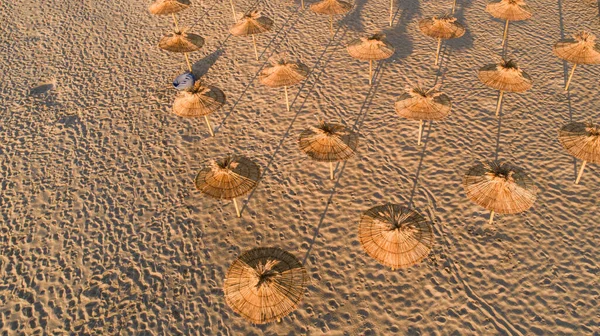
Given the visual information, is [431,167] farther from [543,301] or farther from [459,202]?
[543,301]

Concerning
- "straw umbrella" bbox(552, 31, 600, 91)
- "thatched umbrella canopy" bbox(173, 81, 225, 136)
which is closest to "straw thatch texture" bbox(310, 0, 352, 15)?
"thatched umbrella canopy" bbox(173, 81, 225, 136)

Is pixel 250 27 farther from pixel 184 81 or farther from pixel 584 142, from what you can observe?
pixel 584 142

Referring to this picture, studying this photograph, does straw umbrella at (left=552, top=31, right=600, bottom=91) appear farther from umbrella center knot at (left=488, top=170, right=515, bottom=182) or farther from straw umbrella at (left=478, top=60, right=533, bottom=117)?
umbrella center knot at (left=488, top=170, right=515, bottom=182)

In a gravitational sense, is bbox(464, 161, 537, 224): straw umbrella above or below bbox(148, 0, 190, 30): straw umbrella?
below

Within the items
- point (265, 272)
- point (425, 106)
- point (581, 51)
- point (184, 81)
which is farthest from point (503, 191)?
point (184, 81)

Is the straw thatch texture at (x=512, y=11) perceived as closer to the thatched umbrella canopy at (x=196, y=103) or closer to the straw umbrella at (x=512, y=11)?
the straw umbrella at (x=512, y=11)

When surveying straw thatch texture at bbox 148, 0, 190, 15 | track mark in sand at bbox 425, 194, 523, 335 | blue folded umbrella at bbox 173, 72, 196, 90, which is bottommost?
track mark in sand at bbox 425, 194, 523, 335

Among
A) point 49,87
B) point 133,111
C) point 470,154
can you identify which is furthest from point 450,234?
point 49,87
